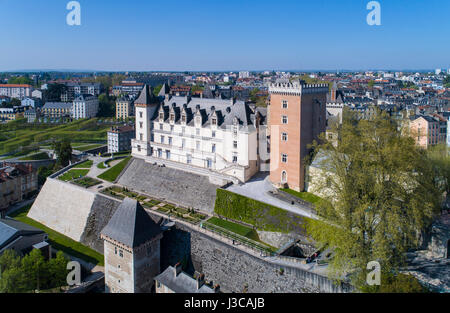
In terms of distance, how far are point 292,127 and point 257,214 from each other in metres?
10.7

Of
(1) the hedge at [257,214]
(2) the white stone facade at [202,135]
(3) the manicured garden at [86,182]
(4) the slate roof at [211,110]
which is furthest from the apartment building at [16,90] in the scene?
(1) the hedge at [257,214]

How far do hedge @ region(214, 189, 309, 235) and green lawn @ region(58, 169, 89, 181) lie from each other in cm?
2550

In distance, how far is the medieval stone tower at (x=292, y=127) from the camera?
42812 millimetres

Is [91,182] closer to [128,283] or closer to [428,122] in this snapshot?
[128,283]

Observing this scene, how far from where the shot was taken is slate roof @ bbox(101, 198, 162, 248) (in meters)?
34.1

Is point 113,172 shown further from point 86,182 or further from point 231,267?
point 231,267

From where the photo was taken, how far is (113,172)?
5859 centimetres

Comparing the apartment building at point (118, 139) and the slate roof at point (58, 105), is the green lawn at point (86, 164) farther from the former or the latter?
the slate roof at point (58, 105)

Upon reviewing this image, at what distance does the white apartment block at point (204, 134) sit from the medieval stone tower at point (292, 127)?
4255mm

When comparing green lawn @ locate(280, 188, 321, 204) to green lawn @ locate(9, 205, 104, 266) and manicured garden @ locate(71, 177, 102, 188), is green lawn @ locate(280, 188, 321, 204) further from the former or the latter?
manicured garden @ locate(71, 177, 102, 188)

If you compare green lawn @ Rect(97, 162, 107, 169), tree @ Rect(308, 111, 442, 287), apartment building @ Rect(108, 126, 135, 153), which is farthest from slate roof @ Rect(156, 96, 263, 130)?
apartment building @ Rect(108, 126, 135, 153)

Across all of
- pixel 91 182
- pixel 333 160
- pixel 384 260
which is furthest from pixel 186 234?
pixel 91 182

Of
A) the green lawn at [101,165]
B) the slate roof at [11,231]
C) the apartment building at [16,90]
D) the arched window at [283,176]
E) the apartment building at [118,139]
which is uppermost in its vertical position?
the apartment building at [16,90]

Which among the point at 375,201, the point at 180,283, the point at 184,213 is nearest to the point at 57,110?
the point at 184,213
